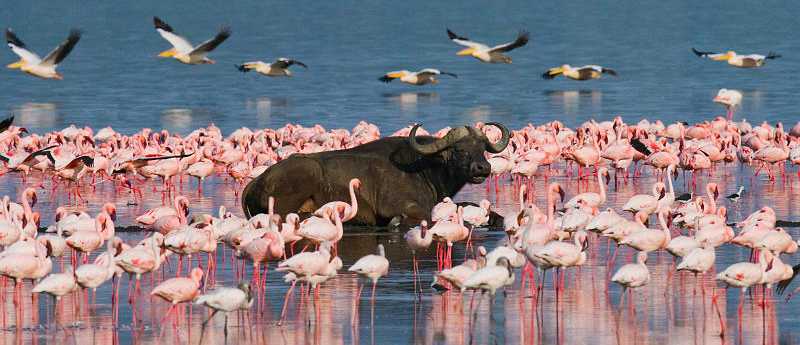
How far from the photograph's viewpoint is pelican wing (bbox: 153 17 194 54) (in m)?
40.8

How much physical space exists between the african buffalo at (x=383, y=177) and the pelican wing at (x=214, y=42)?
17940 mm

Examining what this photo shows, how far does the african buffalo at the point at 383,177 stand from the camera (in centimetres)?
1988

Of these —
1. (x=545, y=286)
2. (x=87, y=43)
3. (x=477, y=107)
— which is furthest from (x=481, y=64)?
(x=545, y=286)

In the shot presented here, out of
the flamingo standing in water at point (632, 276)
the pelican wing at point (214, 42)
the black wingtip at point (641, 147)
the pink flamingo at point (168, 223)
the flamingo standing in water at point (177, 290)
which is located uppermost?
the pelican wing at point (214, 42)

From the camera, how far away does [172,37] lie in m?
44.8

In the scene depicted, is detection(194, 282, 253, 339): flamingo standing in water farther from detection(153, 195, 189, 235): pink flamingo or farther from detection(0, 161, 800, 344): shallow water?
detection(153, 195, 189, 235): pink flamingo

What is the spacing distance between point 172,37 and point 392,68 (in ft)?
86.7

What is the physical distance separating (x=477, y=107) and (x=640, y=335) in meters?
35.9

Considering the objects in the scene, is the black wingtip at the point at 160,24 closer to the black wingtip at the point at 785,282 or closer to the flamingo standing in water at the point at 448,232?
the flamingo standing in water at the point at 448,232

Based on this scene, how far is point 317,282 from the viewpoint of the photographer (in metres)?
13.4

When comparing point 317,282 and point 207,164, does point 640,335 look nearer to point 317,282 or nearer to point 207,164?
point 317,282

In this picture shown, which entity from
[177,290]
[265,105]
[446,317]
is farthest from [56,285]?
[265,105]

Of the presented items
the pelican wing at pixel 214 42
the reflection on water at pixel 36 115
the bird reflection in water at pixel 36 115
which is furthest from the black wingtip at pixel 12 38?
the pelican wing at pixel 214 42

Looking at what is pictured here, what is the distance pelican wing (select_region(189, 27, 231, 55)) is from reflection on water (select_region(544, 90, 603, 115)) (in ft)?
29.8
